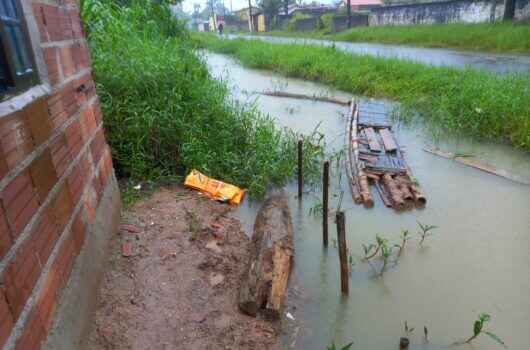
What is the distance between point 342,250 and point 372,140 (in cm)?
329

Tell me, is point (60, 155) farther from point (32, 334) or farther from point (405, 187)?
A: point (405, 187)

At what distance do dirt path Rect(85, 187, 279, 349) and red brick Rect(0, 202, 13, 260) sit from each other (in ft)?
3.12

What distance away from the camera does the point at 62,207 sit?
176 cm

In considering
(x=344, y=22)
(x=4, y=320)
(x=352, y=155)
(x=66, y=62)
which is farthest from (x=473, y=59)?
(x=344, y=22)

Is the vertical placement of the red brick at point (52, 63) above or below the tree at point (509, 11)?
below

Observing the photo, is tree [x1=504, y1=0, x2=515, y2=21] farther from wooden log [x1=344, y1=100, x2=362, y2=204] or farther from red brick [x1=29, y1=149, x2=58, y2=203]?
red brick [x1=29, y1=149, x2=58, y2=203]

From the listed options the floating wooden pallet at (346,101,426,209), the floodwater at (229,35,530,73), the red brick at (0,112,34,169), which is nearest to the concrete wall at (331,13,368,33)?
the floodwater at (229,35,530,73)

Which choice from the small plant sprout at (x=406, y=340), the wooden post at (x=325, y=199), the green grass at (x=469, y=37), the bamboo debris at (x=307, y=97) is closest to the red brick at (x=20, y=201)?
the small plant sprout at (x=406, y=340)

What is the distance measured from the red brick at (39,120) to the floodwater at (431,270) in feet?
5.83

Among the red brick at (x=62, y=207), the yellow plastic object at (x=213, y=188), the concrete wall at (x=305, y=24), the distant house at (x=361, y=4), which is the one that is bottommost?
the yellow plastic object at (x=213, y=188)

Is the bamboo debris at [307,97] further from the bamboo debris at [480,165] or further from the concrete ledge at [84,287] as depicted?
the concrete ledge at [84,287]

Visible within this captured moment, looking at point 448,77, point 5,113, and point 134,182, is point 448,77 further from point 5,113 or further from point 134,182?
point 5,113

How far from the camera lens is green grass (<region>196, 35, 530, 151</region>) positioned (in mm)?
5660

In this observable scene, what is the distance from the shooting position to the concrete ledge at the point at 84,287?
1.60 metres
